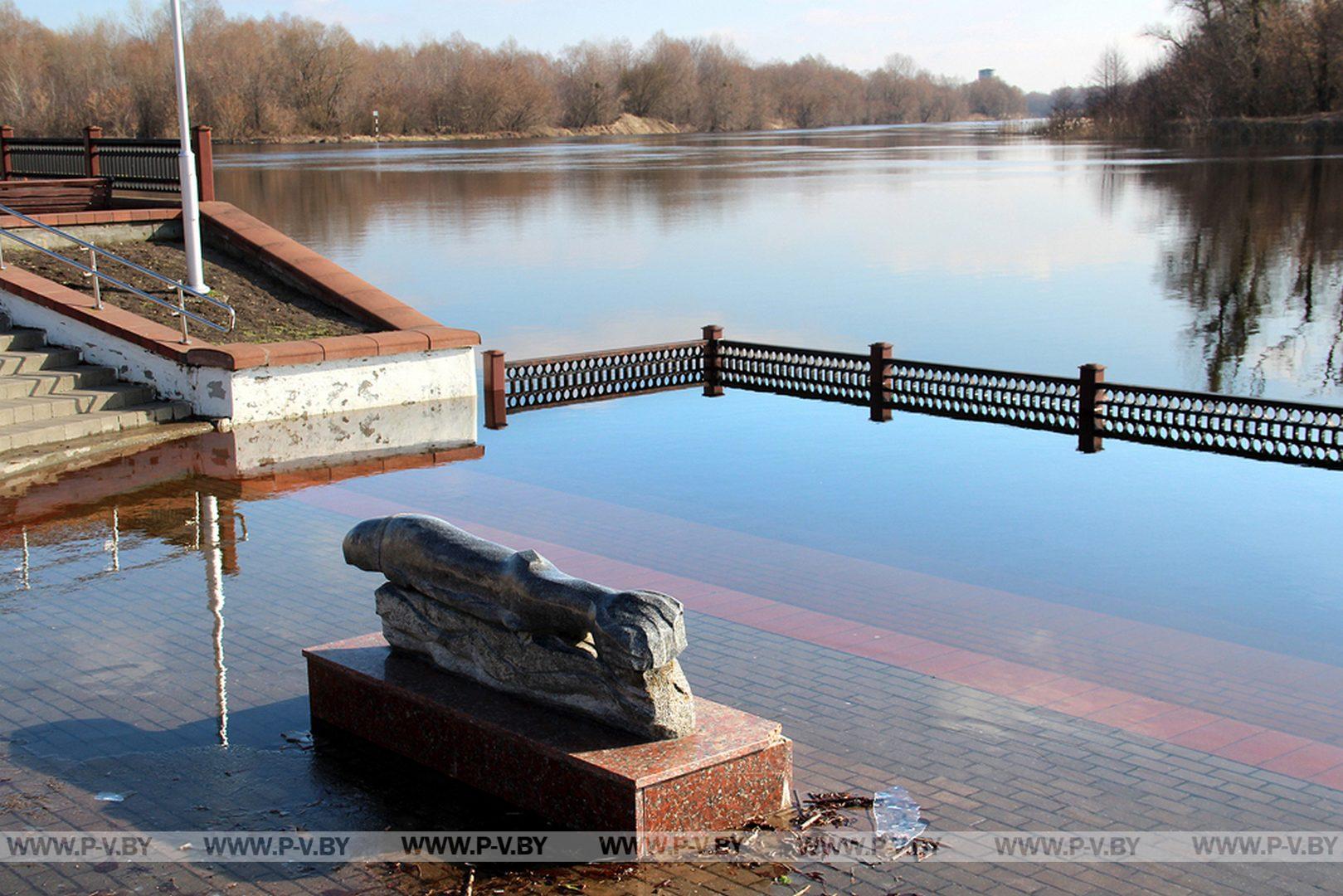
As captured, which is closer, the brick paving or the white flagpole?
the brick paving

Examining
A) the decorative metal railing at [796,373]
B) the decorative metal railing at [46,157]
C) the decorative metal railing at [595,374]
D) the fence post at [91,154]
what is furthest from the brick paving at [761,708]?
the decorative metal railing at [46,157]

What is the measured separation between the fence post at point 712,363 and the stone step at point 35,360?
7.47 metres

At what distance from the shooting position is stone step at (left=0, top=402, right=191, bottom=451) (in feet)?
40.5

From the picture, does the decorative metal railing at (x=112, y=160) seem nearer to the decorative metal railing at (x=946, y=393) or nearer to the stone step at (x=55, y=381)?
the stone step at (x=55, y=381)

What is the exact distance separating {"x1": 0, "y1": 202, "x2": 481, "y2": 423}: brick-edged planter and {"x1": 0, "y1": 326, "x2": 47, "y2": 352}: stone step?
0.13 m

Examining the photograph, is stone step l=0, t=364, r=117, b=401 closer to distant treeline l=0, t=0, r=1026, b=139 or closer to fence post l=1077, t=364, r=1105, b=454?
fence post l=1077, t=364, r=1105, b=454

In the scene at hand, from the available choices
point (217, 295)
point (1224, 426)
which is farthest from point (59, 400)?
point (1224, 426)

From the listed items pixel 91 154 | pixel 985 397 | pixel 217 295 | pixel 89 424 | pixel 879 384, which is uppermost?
pixel 91 154

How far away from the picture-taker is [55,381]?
13703 mm

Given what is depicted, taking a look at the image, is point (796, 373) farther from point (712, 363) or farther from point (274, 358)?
point (274, 358)

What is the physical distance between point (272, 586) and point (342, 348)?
6.10 meters

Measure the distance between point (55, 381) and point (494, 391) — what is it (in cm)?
451

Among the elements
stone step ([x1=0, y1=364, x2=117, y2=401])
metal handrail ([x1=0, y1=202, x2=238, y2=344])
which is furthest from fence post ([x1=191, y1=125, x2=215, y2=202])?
stone step ([x1=0, y1=364, x2=117, y2=401])

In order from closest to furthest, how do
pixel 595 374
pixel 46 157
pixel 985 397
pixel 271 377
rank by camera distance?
1. pixel 271 377
2. pixel 985 397
3. pixel 595 374
4. pixel 46 157
